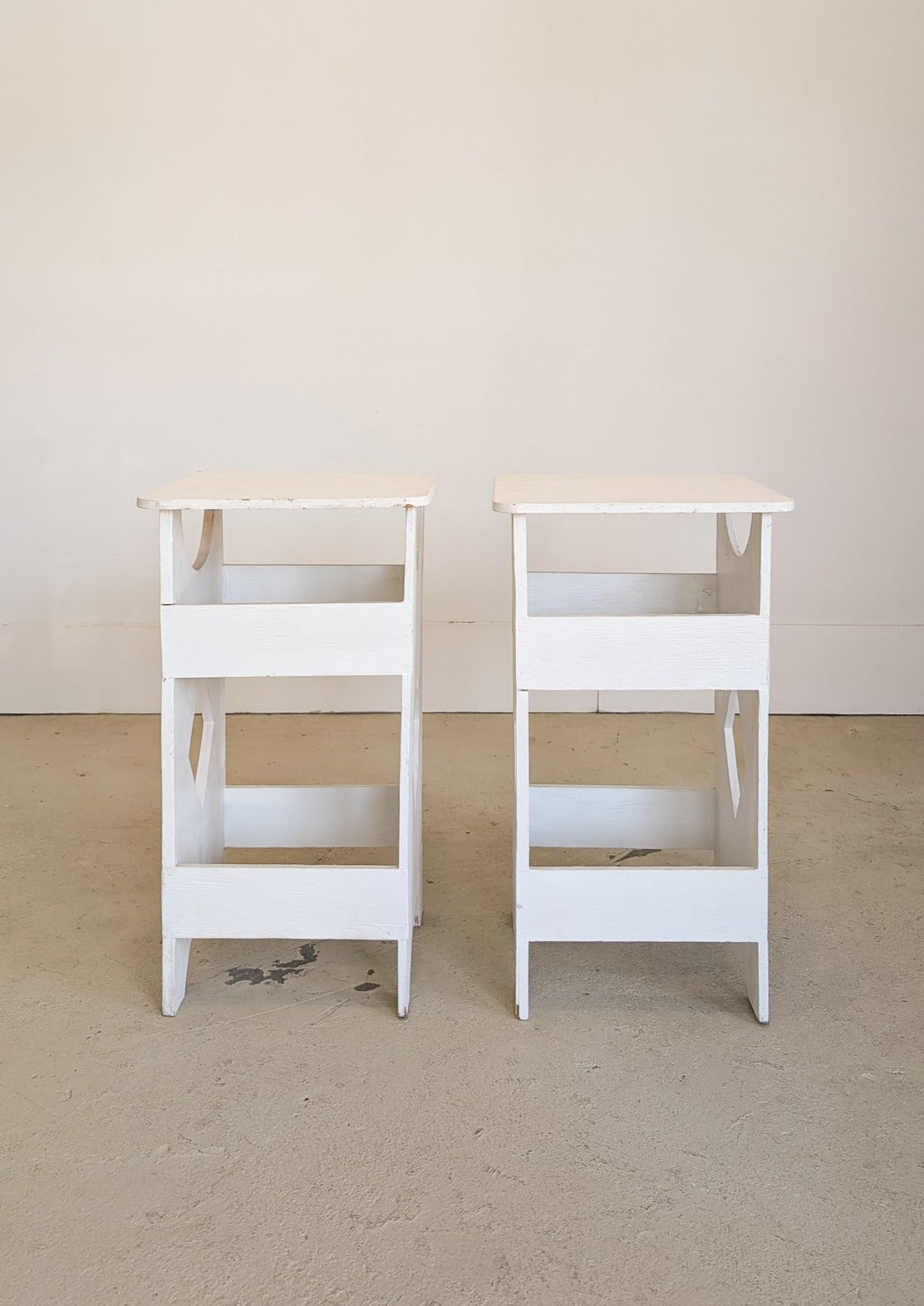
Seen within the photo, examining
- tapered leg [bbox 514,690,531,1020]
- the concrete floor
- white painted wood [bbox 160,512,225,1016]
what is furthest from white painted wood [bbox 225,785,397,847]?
tapered leg [bbox 514,690,531,1020]

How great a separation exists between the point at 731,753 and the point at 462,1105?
0.89 m

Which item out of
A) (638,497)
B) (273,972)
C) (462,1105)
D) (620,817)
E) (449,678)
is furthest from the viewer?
Result: (449,678)

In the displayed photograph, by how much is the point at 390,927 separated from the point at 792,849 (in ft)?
3.52

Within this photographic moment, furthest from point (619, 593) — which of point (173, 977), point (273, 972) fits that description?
point (173, 977)

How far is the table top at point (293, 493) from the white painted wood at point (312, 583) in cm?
19

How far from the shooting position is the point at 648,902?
1.87 m

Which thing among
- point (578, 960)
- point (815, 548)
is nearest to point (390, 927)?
point (578, 960)

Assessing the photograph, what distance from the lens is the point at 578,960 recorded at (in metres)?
2.09

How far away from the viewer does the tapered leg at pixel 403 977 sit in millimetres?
1869

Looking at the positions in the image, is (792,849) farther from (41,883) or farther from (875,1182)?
(41,883)

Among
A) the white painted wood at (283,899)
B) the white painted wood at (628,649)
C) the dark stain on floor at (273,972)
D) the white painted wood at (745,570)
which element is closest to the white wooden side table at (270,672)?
the white painted wood at (283,899)

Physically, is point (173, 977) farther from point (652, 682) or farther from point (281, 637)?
point (652, 682)

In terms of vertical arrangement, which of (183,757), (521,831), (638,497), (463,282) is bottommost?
(521,831)

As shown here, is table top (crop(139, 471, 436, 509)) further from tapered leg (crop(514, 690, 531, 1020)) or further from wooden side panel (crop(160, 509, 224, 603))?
tapered leg (crop(514, 690, 531, 1020))
